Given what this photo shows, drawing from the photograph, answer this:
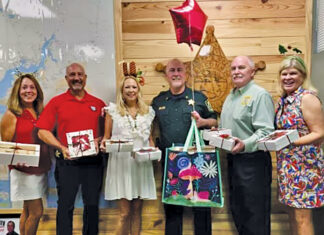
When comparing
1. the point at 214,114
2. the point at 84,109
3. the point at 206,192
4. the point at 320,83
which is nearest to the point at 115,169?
the point at 84,109

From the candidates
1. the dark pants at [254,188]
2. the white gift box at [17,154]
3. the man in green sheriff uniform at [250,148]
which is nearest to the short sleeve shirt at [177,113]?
the man in green sheriff uniform at [250,148]

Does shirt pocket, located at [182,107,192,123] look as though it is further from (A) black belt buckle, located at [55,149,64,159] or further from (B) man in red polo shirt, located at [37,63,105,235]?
(A) black belt buckle, located at [55,149,64,159]

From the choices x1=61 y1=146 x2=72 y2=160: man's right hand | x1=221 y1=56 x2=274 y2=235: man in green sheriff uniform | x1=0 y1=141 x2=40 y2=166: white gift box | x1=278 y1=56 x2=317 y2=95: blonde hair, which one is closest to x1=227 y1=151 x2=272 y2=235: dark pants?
x1=221 y1=56 x2=274 y2=235: man in green sheriff uniform

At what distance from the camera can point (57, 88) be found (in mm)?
2461

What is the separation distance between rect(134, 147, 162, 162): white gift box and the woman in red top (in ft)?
2.53

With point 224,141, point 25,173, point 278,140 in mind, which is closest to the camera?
point 278,140

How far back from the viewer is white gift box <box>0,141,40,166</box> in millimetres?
2080

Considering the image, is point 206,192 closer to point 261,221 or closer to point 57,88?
point 261,221

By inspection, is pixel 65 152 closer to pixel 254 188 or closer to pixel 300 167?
pixel 254 188

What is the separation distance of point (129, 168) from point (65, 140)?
536mm

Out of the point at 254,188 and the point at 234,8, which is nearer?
the point at 254,188

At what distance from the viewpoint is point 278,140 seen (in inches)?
74.1

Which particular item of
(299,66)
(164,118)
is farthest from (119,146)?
(299,66)

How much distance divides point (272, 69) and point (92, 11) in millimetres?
1522
